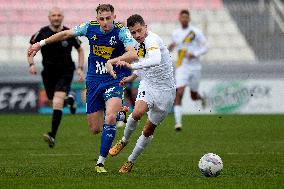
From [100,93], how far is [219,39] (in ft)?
56.9

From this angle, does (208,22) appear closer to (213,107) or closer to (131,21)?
(213,107)

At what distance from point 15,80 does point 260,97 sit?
7.14 m

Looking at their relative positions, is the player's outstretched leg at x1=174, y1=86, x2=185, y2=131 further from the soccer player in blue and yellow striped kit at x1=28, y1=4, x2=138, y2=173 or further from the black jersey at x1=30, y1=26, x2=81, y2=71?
the soccer player in blue and yellow striped kit at x1=28, y1=4, x2=138, y2=173

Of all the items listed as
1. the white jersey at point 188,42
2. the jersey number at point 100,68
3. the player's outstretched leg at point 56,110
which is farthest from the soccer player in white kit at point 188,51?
the jersey number at point 100,68

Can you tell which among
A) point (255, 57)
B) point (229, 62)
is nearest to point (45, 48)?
point (229, 62)

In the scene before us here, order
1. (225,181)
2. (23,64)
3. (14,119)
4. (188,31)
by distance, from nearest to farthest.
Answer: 1. (225,181)
2. (188,31)
3. (14,119)
4. (23,64)

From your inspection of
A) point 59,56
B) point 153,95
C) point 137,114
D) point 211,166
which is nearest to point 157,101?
point 153,95

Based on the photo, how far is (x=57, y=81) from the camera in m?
16.6

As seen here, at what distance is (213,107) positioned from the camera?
25312 mm

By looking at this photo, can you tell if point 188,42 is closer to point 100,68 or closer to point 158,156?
point 158,156

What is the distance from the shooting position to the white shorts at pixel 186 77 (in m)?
21.2

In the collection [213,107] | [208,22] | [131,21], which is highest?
[131,21]

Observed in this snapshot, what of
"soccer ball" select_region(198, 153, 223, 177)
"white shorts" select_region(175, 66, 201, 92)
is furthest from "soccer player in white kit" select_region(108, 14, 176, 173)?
"white shorts" select_region(175, 66, 201, 92)

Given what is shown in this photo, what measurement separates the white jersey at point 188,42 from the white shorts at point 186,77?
15cm
